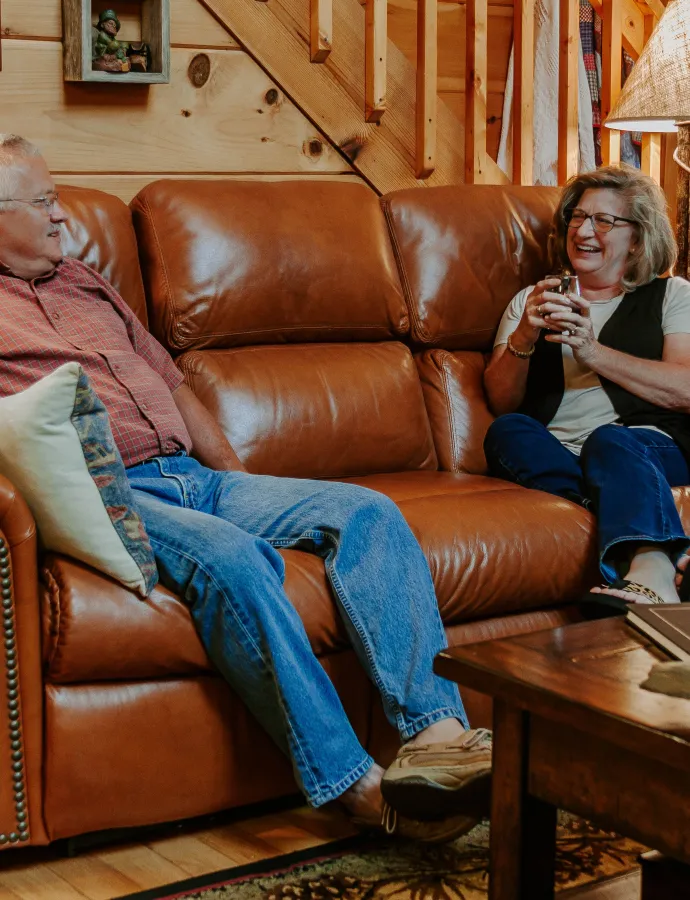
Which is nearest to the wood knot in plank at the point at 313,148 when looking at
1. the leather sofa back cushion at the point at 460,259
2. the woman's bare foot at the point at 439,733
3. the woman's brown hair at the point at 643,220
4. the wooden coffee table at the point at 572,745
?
the leather sofa back cushion at the point at 460,259

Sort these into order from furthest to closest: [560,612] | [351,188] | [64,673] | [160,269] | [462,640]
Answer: [351,188], [160,269], [560,612], [462,640], [64,673]

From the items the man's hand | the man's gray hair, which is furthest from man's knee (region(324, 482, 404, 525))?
the man's gray hair

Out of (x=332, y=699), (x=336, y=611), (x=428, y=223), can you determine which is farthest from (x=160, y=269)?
(x=332, y=699)

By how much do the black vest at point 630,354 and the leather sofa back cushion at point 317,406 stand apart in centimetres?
28

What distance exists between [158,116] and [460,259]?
3.25ft

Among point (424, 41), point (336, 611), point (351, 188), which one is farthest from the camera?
point (424, 41)

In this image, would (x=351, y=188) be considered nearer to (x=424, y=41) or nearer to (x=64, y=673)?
(x=424, y=41)

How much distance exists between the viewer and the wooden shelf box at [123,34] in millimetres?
2979

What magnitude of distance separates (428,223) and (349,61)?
2.79ft

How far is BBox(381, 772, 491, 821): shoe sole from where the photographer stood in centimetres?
159

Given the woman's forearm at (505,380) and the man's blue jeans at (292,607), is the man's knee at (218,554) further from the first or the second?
the woman's forearm at (505,380)

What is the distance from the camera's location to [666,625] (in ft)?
4.65

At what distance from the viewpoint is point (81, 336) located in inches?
84.7

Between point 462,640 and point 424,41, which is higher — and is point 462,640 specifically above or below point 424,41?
Answer: below
